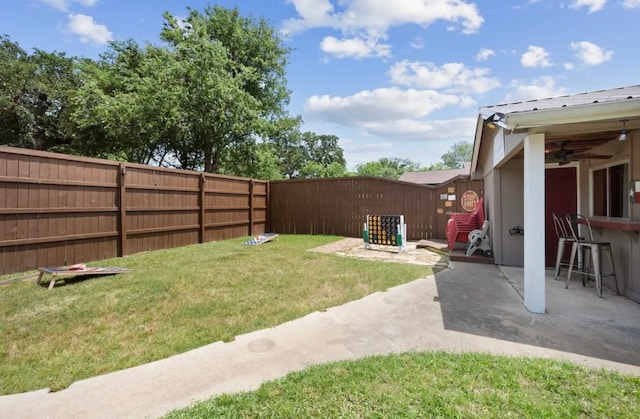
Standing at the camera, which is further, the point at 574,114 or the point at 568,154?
the point at 568,154

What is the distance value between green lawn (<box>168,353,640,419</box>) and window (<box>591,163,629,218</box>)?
3.00 metres

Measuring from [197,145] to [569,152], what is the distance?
1636 centimetres

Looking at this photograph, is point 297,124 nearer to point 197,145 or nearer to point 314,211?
point 197,145

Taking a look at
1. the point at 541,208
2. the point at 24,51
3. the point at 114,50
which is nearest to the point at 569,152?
the point at 541,208

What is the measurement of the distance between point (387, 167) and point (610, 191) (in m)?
52.6

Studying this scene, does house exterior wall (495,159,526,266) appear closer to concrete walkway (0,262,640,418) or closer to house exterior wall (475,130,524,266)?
house exterior wall (475,130,524,266)

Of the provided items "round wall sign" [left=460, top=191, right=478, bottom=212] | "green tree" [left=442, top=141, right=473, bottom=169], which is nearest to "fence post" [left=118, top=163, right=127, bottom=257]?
"round wall sign" [left=460, top=191, right=478, bottom=212]

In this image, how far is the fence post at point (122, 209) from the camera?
6.57 meters

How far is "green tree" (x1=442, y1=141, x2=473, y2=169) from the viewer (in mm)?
61062

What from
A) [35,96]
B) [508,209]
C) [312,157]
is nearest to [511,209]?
[508,209]

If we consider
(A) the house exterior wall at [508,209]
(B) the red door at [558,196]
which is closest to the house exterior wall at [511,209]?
(A) the house exterior wall at [508,209]

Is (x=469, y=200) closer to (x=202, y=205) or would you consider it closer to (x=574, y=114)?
(x=574, y=114)

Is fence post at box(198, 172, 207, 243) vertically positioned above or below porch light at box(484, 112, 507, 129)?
below

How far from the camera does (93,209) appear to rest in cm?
609
